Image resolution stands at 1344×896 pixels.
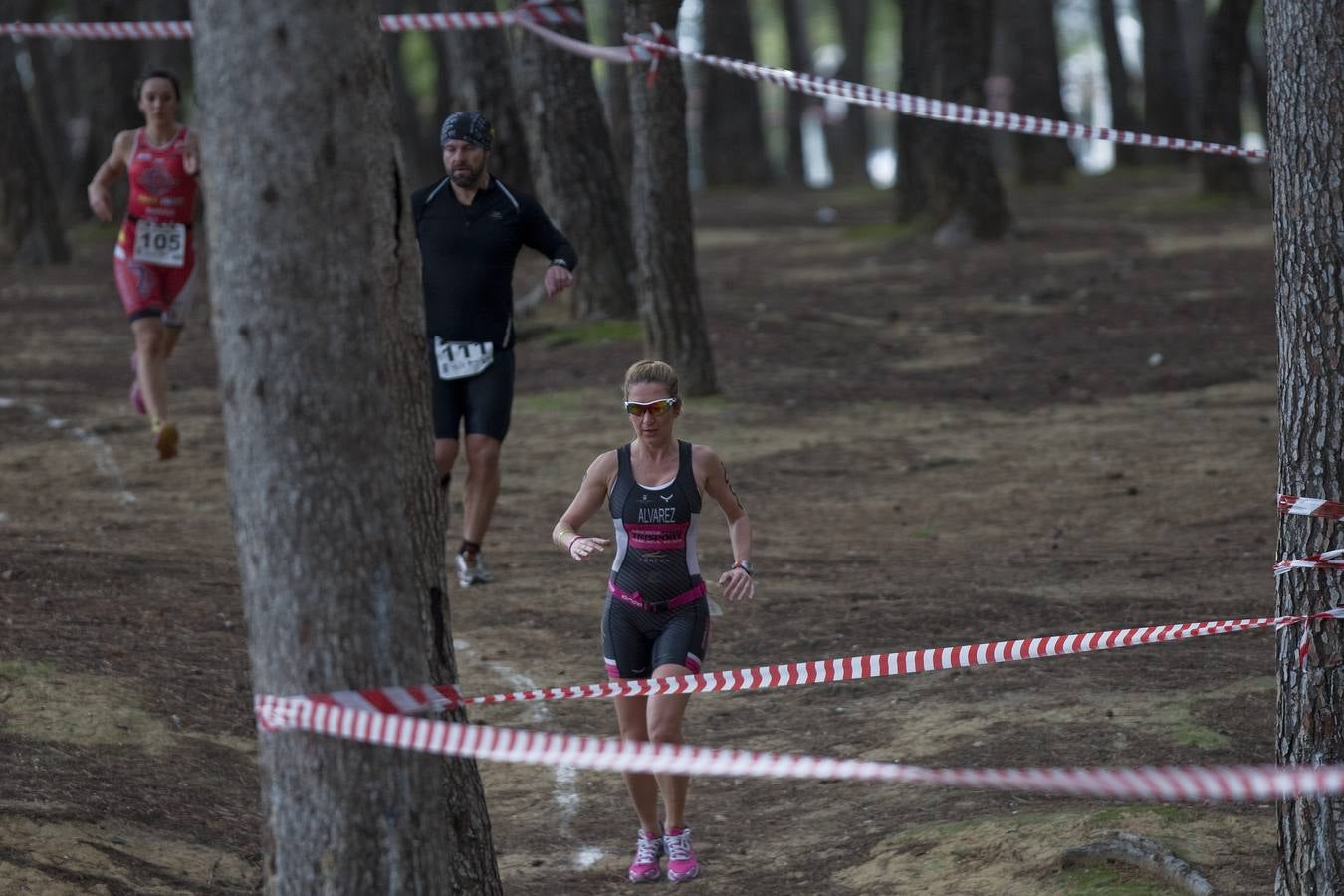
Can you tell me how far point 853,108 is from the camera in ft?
139

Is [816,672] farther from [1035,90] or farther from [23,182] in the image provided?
[1035,90]

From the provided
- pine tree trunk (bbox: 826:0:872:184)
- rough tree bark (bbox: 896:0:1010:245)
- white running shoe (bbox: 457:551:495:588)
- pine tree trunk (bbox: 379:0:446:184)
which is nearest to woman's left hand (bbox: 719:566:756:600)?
white running shoe (bbox: 457:551:495:588)

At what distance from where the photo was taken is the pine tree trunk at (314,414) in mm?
3658

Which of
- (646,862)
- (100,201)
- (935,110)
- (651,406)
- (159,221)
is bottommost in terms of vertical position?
(646,862)

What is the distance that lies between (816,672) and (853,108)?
37.0 meters

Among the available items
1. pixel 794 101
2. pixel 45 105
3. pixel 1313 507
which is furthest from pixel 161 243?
pixel 794 101

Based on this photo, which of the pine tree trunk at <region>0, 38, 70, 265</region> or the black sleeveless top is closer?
the black sleeveless top

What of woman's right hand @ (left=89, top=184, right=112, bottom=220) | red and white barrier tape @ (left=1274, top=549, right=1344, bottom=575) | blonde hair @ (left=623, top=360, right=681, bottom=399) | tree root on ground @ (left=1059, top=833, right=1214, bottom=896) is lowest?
tree root on ground @ (left=1059, top=833, right=1214, bottom=896)

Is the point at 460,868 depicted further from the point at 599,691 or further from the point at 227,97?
the point at 227,97

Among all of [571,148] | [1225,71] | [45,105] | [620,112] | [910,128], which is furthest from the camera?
[45,105]

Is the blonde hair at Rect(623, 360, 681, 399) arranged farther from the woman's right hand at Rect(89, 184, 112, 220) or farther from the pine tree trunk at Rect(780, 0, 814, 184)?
the pine tree trunk at Rect(780, 0, 814, 184)

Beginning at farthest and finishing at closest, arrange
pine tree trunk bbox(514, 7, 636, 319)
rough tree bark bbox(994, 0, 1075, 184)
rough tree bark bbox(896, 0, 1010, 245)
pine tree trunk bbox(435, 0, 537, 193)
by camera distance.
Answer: rough tree bark bbox(994, 0, 1075, 184), rough tree bark bbox(896, 0, 1010, 245), pine tree trunk bbox(435, 0, 537, 193), pine tree trunk bbox(514, 7, 636, 319)

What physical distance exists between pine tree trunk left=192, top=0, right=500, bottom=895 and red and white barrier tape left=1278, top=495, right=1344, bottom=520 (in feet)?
8.12

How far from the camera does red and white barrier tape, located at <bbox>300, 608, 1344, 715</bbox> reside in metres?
3.90
